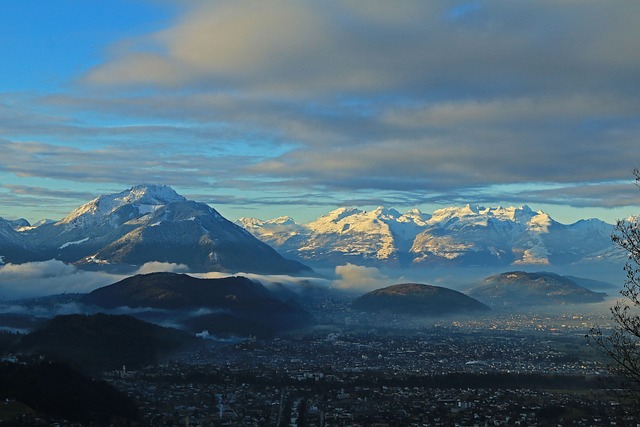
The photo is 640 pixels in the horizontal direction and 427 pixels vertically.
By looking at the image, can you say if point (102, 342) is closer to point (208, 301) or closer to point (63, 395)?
point (63, 395)

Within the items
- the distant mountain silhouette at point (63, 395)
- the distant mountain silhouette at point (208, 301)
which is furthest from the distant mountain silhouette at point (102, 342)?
the distant mountain silhouette at point (208, 301)

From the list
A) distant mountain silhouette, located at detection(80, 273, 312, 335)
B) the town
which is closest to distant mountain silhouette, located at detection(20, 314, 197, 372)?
the town

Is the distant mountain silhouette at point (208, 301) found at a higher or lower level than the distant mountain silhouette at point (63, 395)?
higher

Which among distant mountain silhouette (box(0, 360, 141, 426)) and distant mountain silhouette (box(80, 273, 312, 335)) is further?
distant mountain silhouette (box(80, 273, 312, 335))

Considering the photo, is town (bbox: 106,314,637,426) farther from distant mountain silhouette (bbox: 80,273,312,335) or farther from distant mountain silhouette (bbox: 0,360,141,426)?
distant mountain silhouette (bbox: 80,273,312,335)

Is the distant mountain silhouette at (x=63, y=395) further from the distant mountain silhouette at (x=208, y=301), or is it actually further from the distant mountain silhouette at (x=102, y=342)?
the distant mountain silhouette at (x=208, y=301)

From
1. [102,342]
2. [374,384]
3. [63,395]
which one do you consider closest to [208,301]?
[102,342]

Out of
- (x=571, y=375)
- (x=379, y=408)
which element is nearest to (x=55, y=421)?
(x=379, y=408)

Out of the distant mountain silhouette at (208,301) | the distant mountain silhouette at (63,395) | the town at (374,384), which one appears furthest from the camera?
the distant mountain silhouette at (208,301)

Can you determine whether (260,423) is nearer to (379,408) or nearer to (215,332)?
(379,408)
